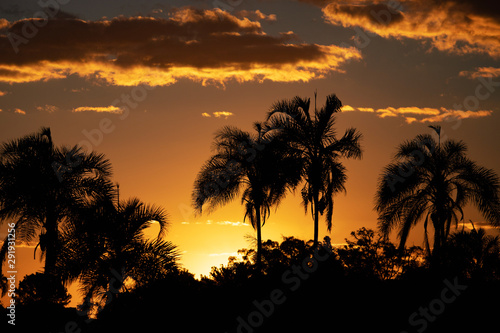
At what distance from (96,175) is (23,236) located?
391cm

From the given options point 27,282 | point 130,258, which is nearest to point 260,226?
point 130,258

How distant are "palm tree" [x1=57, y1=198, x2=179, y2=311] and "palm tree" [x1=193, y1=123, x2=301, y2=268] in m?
8.41

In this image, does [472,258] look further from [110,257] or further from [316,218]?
[110,257]

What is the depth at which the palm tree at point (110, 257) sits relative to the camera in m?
19.8

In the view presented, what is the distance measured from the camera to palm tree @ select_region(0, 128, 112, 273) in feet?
78.0

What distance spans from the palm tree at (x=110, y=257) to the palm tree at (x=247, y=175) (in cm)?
841

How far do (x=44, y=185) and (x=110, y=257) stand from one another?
19.1ft

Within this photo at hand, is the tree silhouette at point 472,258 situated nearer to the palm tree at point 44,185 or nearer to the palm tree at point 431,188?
the palm tree at point 431,188

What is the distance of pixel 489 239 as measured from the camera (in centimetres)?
3008

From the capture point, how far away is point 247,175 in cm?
2956

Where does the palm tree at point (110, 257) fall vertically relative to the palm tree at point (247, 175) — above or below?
below

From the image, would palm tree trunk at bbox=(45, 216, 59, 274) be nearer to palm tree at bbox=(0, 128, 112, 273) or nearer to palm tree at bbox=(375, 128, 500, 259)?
palm tree at bbox=(0, 128, 112, 273)

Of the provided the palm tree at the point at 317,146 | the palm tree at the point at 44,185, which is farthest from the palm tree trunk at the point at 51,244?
the palm tree at the point at 317,146

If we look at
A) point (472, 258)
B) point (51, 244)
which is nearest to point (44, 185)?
point (51, 244)
